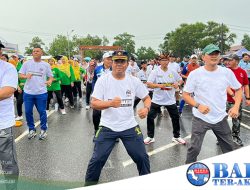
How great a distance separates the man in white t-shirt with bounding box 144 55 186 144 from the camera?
21.1ft

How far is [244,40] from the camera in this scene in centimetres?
10088

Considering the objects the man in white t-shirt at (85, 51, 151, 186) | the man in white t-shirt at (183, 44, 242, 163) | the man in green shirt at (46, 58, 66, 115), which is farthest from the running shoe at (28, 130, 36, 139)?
the man in white t-shirt at (183, 44, 242, 163)

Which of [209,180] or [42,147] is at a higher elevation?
[209,180]

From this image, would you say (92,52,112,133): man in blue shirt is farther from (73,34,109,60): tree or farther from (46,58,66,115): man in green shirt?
(73,34,109,60): tree

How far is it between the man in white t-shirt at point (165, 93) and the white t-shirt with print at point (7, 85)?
3357mm

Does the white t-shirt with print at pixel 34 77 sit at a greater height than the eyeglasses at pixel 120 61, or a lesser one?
lesser

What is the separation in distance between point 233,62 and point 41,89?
3.93m

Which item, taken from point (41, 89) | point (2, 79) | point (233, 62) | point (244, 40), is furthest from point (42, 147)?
point (244, 40)

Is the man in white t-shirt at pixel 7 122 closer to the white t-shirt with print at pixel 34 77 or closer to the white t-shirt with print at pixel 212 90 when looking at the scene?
the white t-shirt with print at pixel 212 90

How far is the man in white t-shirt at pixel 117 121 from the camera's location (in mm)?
3547

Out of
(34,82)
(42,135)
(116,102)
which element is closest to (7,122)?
(116,102)

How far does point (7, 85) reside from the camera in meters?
3.33

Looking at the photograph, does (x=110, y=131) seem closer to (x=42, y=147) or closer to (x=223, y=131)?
(x=223, y=131)

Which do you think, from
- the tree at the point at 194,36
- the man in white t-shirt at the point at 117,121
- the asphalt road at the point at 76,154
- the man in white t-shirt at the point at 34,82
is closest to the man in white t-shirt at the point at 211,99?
the man in white t-shirt at the point at 117,121
